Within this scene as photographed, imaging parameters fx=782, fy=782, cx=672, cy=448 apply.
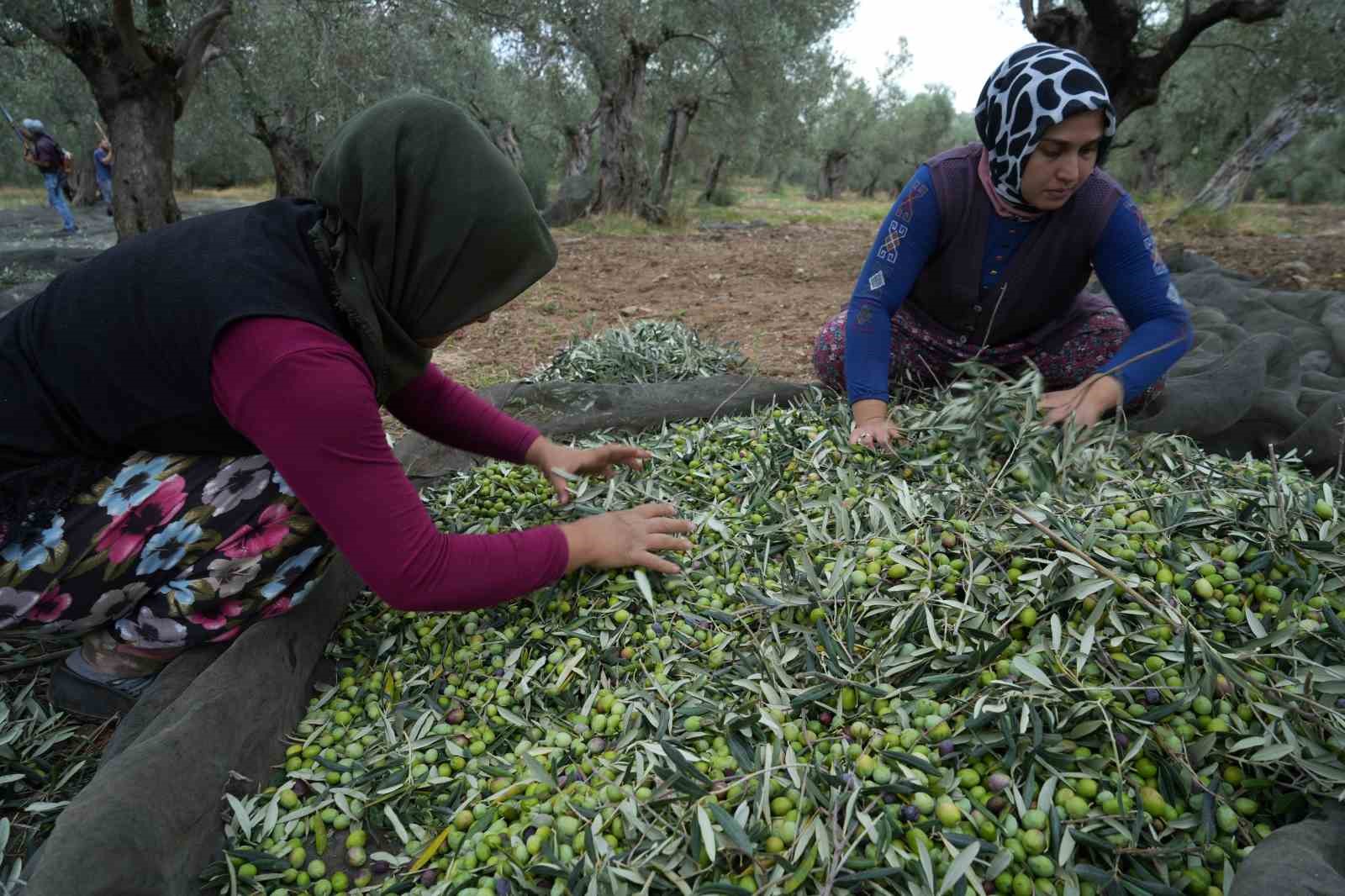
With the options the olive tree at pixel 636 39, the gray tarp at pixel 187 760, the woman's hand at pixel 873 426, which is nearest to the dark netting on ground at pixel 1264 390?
the woman's hand at pixel 873 426

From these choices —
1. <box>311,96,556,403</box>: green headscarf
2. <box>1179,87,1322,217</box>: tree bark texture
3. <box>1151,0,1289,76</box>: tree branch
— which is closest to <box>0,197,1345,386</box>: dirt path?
<box>1179,87,1322,217</box>: tree bark texture

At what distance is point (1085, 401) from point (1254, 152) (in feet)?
40.1

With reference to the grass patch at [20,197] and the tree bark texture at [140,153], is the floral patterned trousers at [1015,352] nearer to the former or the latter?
the tree bark texture at [140,153]

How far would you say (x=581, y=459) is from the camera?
229 centimetres

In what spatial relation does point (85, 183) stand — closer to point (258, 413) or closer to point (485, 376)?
point (485, 376)

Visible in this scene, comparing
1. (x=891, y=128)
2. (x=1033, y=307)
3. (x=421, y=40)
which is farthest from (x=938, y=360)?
(x=891, y=128)

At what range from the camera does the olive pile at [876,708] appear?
1274mm

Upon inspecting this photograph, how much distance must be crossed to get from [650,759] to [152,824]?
0.84 m

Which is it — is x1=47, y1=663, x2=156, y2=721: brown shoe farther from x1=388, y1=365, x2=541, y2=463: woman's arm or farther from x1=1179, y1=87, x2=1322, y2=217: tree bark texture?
x1=1179, y1=87, x2=1322, y2=217: tree bark texture

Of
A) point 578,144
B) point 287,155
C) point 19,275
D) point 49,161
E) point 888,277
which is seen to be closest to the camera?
point 888,277

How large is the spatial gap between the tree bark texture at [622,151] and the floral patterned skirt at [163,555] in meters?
12.5

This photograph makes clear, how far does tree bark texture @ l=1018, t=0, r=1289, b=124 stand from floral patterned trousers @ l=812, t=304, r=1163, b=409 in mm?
6469

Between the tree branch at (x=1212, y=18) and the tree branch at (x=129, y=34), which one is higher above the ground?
the tree branch at (x=1212, y=18)

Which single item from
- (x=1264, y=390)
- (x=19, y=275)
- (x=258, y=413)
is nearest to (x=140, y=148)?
(x=19, y=275)
